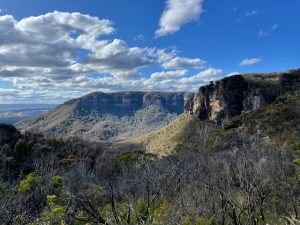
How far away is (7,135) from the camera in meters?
64.7

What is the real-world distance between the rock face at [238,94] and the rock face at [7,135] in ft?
216

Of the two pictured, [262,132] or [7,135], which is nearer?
[7,135]

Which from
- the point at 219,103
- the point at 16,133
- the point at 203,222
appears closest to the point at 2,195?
the point at 203,222

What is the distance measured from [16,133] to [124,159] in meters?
22.3

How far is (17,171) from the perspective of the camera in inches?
1640

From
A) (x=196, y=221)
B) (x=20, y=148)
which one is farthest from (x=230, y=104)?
(x=196, y=221)

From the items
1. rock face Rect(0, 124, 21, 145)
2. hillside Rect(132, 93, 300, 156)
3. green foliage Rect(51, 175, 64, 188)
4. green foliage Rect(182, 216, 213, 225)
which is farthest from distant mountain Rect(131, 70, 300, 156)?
green foliage Rect(182, 216, 213, 225)

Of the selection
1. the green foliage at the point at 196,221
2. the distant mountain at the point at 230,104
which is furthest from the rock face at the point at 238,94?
the green foliage at the point at 196,221

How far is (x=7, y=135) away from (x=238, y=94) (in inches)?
3093

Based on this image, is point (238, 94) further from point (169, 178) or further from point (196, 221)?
point (196, 221)

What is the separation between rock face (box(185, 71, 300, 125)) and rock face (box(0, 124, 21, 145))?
216ft

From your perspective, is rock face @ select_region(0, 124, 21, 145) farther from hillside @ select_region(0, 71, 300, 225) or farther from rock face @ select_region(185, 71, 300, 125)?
rock face @ select_region(185, 71, 300, 125)

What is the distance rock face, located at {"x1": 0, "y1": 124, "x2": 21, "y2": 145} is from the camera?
2370 inches

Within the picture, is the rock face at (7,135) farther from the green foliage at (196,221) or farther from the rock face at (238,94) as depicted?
the rock face at (238,94)
